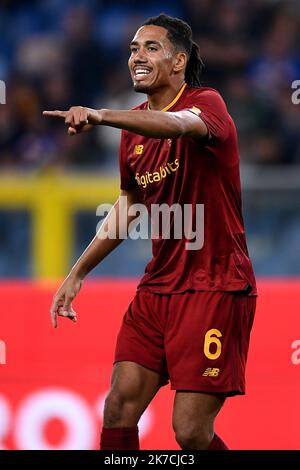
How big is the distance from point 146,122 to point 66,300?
49.4 inches

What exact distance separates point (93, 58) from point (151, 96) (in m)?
5.04

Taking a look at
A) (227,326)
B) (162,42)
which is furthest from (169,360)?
(162,42)

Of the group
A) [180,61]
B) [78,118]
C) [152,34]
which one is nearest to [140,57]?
[152,34]

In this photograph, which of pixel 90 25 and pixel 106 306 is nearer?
pixel 106 306

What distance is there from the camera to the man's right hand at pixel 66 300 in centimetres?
518

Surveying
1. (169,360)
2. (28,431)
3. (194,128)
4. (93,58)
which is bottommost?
(28,431)

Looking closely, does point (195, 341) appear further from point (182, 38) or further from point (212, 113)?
point (182, 38)

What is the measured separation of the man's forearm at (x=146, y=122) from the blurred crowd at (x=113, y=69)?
470 centimetres

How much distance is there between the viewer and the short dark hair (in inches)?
199

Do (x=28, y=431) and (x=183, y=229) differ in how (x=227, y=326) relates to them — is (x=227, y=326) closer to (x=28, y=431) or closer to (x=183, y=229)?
(x=183, y=229)

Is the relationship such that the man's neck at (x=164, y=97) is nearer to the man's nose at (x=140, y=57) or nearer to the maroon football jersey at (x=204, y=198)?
the maroon football jersey at (x=204, y=198)

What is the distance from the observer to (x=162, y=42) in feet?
16.4

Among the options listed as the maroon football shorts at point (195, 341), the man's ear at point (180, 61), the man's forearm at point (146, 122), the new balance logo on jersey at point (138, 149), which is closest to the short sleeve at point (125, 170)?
the new balance logo on jersey at point (138, 149)
